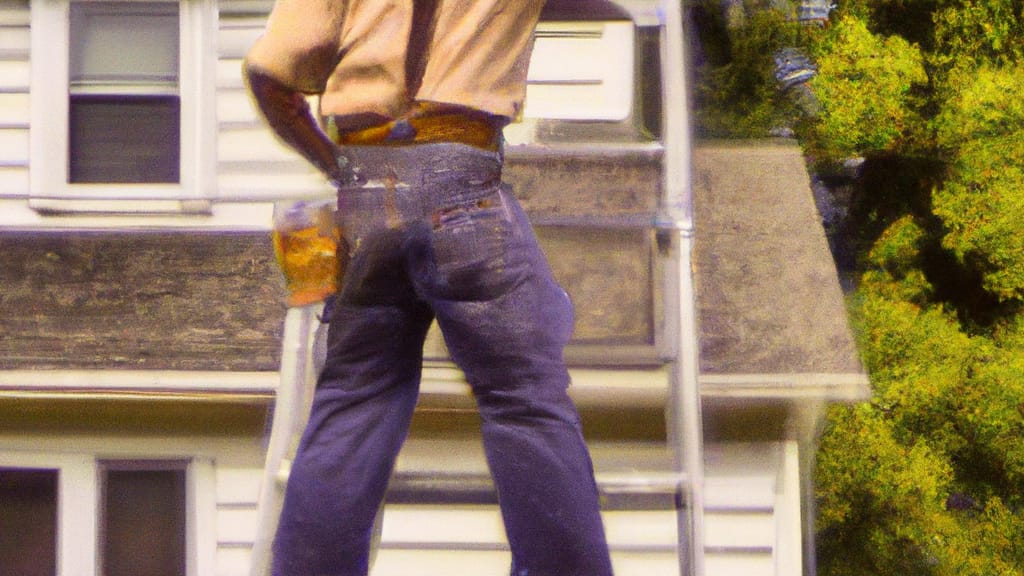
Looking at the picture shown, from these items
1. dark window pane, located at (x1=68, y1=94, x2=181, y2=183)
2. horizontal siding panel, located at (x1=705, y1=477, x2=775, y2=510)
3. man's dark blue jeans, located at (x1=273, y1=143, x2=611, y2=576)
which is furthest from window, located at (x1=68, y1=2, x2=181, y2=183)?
horizontal siding panel, located at (x1=705, y1=477, x2=775, y2=510)

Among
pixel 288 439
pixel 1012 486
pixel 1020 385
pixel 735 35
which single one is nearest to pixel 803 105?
pixel 735 35

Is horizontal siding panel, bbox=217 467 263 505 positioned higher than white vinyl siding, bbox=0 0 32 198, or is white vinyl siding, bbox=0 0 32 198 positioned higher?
white vinyl siding, bbox=0 0 32 198

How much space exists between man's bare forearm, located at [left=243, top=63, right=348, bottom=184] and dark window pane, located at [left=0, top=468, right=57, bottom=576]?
3.44ft

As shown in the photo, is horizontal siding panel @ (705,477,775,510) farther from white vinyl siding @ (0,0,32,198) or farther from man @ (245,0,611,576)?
white vinyl siding @ (0,0,32,198)

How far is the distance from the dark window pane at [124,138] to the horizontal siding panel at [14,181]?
0.37 feet

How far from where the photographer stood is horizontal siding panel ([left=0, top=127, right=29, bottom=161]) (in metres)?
2.45

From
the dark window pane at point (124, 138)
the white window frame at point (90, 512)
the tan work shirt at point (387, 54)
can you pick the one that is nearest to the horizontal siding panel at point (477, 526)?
the white window frame at point (90, 512)

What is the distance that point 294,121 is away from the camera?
189cm

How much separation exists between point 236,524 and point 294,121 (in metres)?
1.00

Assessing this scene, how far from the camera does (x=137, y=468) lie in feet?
8.04

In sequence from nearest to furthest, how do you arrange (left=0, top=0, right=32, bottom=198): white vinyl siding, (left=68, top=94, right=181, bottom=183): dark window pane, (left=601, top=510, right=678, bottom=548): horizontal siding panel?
(left=601, top=510, right=678, bottom=548): horizontal siding panel
(left=0, top=0, right=32, bottom=198): white vinyl siding
(left=68, top=94, right=181, bottom=183): dark window pane

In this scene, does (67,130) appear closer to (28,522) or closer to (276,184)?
(276,184)

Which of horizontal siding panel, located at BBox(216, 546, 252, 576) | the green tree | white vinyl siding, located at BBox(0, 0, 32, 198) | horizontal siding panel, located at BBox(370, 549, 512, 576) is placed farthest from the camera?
the green tree

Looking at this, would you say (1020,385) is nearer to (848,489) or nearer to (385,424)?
(848,489)
